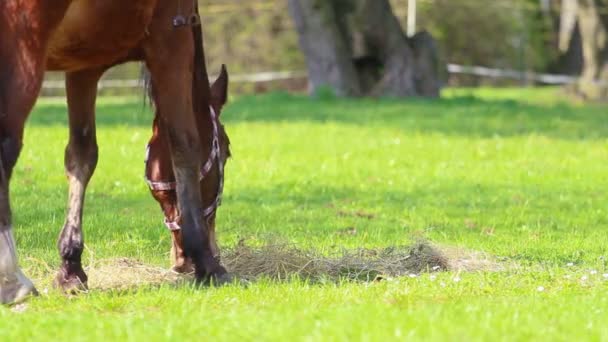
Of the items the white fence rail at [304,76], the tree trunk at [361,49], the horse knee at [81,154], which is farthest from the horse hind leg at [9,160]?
the white fence rail at [304,76]

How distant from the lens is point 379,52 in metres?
24.0

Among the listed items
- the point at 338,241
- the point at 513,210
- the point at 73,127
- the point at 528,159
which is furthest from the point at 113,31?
the point at 528,159

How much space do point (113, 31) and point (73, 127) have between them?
3.26ft

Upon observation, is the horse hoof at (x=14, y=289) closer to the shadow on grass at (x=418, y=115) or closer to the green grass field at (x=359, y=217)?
the green grass field at (x=359, y=217)

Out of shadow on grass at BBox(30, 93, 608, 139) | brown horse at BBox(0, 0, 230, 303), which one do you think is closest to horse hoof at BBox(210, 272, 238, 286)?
brown horse at BBox(0, 0, 230, 303)

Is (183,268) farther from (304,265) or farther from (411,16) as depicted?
(411,16)

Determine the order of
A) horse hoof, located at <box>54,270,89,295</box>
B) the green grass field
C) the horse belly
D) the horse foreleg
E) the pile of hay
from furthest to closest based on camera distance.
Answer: the pile of hay < the horse foreleg < horse hoof, located at <box>54,270,89,295</box> < the horse belly < the green grass field

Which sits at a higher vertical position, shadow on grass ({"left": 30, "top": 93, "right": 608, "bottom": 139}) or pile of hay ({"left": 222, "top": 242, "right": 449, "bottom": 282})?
pile of hay ({"left": 222, "top": 242, "right": 449, "bottom": 282})

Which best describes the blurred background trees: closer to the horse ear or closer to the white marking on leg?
the horse ear

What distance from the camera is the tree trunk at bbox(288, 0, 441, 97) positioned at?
77.8 ft

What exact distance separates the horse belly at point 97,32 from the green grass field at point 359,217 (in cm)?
118

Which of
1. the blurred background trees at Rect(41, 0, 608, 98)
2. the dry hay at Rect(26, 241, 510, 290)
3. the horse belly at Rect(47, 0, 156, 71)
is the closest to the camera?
the horse belly at Rect(47, 0, 156, 71)

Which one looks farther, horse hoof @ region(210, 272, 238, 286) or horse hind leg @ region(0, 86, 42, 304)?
horse hoof @ region(210, 272, 238, 286)

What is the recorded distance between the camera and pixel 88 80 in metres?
7.19
